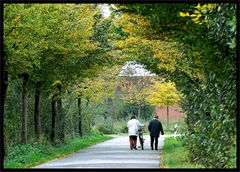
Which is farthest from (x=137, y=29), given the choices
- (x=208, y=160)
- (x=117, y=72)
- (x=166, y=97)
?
(x=166, y=97)

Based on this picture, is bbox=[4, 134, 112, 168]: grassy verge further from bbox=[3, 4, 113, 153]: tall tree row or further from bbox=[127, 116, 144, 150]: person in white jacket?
bbox=[127, 116, 144, 150]: person in white jacket

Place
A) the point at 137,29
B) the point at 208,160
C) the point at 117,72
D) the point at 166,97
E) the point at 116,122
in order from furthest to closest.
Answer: the point at 116,122 → the point at 166,97 → the point at 117,72 → the point at 137,29 → the point at 208,160

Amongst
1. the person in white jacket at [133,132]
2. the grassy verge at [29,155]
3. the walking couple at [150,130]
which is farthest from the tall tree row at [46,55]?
the walking couple at [150,130]

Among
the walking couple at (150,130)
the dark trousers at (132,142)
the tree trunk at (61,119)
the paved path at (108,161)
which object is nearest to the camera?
the paved path at (108,161)

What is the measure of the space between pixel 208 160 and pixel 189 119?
4.28 metres

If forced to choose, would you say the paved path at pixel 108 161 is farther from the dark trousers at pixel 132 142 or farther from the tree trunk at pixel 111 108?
the tree trunk at pixel 111 108

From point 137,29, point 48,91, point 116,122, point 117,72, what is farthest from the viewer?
point 116,122

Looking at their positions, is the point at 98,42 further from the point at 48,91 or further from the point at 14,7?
the point at 14,7

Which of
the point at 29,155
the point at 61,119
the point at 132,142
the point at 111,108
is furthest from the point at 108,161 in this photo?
the point at 111,108

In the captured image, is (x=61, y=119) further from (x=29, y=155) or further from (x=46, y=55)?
(x=29, y=155)

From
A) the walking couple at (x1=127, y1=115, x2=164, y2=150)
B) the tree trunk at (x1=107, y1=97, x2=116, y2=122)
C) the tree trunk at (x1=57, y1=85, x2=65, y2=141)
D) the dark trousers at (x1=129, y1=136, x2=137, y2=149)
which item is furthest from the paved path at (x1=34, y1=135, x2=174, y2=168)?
the tree trunk at (x1=107, y1=97, x2=116, y2=122)

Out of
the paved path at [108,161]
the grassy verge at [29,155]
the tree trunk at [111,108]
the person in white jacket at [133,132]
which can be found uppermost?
the tree trunk at [111,108]

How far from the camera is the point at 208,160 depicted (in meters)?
16.7

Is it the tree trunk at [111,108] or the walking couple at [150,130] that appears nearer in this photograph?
the walking couple at [150,130]
